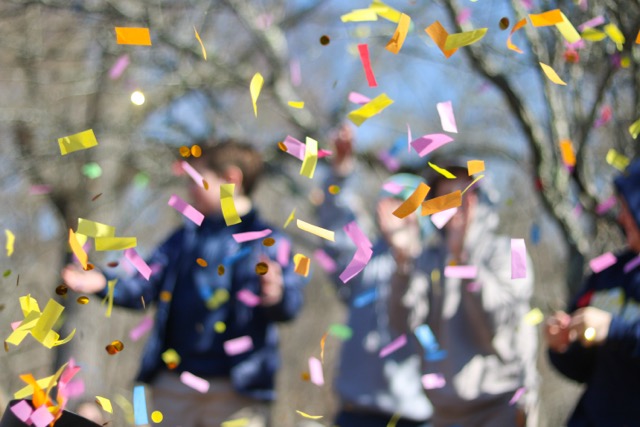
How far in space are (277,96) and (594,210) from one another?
211cm

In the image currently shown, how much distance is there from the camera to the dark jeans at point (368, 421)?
3611 mm

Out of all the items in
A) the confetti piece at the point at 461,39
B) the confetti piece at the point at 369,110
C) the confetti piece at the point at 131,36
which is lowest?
the confetti piece at the point at 369,110

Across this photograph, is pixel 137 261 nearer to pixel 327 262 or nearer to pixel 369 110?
pixel 369 110

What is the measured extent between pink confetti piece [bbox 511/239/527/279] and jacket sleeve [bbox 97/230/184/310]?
4.54 feet

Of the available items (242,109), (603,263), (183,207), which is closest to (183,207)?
(183,207)

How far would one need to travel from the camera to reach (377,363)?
369 cm

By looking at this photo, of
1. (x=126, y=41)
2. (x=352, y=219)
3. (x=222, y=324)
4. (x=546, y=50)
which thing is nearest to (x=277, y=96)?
(x=352, y=219)

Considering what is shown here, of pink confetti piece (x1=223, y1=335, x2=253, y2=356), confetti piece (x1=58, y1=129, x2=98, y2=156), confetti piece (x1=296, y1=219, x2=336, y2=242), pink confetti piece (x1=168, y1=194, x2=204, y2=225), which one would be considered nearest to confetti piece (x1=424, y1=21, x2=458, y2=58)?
confetti piece (x1=296, y1=219, x2=336, y2=242)

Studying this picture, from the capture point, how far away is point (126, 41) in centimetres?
284

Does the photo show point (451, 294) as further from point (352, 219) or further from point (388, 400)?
point (352, 219)

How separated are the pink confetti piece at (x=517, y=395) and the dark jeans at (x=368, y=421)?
466 mm

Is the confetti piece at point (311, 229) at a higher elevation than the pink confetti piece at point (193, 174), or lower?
higher

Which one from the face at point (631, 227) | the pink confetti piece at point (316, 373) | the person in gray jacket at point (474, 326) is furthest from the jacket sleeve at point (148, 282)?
the face at point (631, 227)

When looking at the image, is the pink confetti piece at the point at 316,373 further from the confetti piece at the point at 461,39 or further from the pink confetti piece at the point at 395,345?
the confetti piece at the point at 461,39
